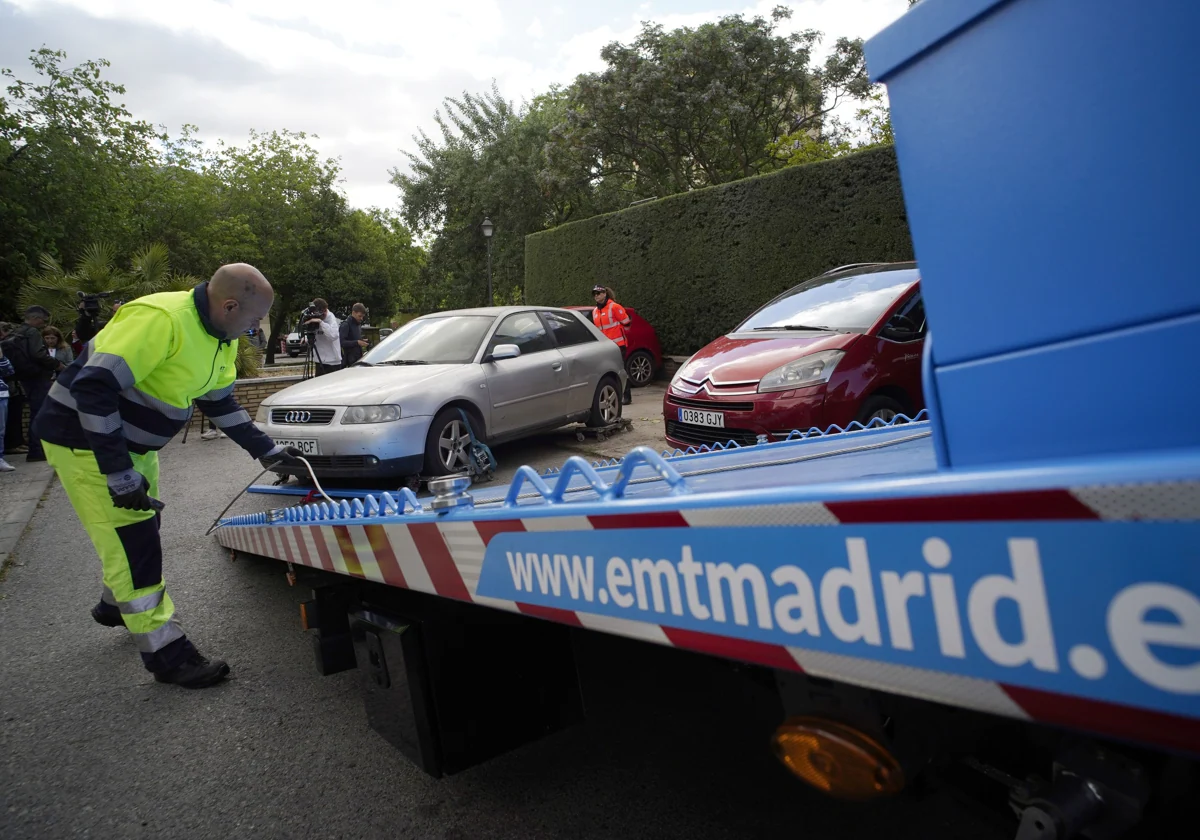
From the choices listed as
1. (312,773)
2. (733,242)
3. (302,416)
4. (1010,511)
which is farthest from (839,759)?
(733,242)

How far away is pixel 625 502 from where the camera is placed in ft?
4.05

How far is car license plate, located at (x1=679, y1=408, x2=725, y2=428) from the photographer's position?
5551mm

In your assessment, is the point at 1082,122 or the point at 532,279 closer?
the point at 1082,122

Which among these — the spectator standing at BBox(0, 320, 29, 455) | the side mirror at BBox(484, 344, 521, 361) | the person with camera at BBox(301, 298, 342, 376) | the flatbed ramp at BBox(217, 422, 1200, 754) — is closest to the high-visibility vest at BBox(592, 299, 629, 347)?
the side mirror at BBox(484, 344, 521, 361)

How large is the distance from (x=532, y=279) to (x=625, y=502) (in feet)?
60.3

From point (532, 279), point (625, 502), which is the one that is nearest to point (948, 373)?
point (625, 502)

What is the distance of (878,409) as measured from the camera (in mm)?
5508

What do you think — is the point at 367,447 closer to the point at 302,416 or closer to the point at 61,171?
the point at 302,416

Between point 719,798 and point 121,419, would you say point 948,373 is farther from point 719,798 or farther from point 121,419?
point 121,419

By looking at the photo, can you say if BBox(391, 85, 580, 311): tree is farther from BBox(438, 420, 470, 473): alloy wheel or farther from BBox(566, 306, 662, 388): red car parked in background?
BBox(438, 420, 470, 473): alloy wheel

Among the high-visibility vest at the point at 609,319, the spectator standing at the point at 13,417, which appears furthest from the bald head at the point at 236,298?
the spectator standing at the point at 13,417

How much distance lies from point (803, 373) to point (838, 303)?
1103mm

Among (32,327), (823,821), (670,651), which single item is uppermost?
(32,327)

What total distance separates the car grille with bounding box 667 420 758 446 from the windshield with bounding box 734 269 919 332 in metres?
1.15
